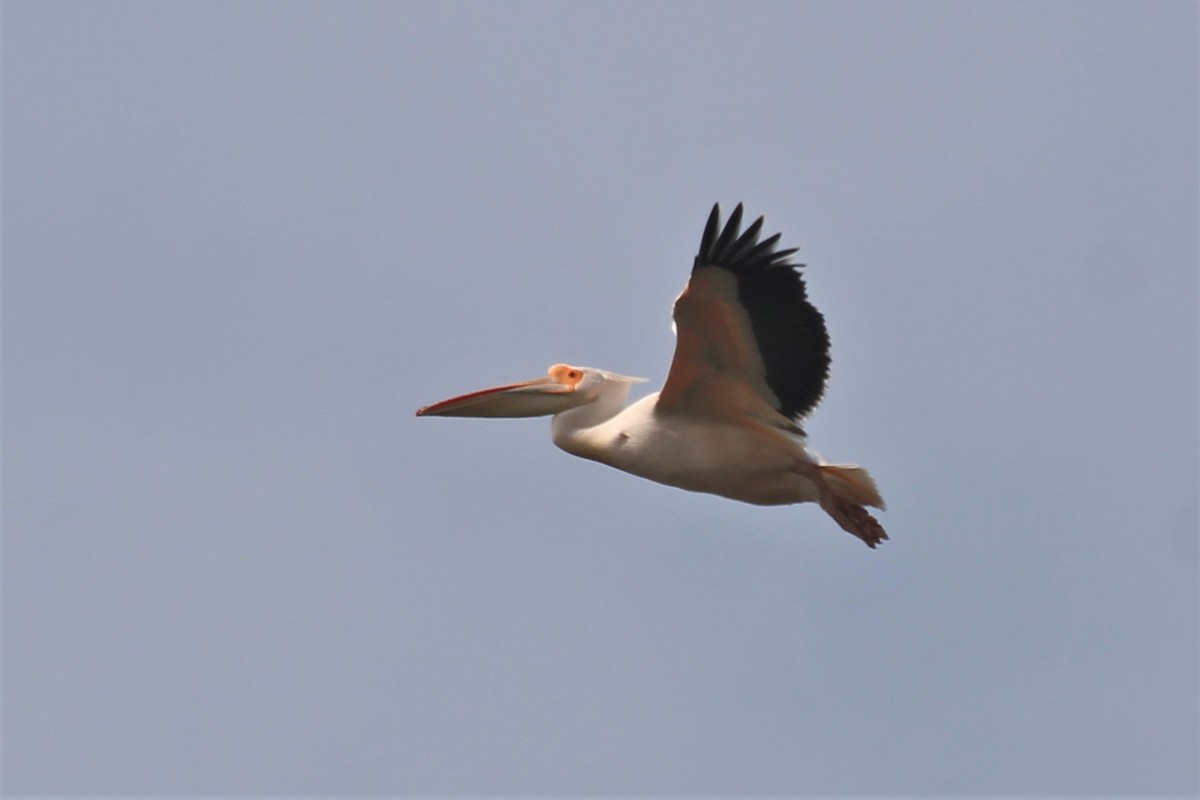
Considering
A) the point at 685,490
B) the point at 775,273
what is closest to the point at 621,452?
the point at 685,490

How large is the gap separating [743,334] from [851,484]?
1184mm

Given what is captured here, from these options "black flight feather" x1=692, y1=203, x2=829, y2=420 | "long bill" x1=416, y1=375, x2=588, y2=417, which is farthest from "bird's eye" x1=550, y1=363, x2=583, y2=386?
"black flight feather" x1=692, y1=203, x2=829, y2=420

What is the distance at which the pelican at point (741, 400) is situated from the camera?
52.6 ft

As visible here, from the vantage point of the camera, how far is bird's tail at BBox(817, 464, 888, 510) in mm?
16516

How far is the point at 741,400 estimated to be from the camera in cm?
1656

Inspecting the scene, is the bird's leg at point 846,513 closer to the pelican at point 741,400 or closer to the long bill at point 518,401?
the pelican at point 741,400

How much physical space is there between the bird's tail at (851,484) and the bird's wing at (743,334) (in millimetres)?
402

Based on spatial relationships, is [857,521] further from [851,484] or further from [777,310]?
[777,310]

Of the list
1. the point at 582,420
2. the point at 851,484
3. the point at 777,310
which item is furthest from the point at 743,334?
the point at 582,420

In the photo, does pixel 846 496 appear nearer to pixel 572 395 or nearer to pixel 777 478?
pixel 777 478

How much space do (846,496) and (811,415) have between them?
559 millimetres

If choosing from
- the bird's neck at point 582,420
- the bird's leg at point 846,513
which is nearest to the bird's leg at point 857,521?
the bird's leg at point 846,513

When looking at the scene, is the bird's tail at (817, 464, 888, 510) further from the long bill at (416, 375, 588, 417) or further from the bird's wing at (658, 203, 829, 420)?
the long bill at (416, 375, 588, 417)

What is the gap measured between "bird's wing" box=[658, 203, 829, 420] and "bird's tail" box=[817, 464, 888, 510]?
1.32ft
